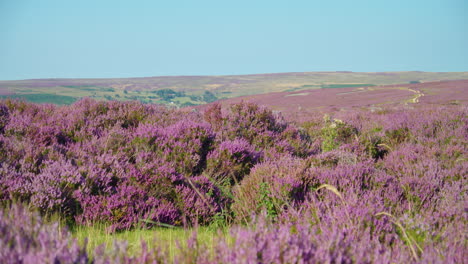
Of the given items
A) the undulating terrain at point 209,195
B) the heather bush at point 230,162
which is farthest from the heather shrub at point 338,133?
the heather bush at point 230,162

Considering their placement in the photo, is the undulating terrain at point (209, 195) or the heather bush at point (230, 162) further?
the heather bush at point (230, 162)

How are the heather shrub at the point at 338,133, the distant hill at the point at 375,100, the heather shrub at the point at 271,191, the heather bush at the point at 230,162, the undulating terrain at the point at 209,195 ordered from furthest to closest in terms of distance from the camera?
1. the distant hill at the point at 375,100
2. the heather shrub at the point at 338,133
3. the heather bush at the point at 230,162
4. the heather shrub at the point at 271,191
5. the undulating terrain at the point at 209,195

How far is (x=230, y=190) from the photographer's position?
5070mm

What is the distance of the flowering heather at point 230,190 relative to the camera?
1984 millimetres

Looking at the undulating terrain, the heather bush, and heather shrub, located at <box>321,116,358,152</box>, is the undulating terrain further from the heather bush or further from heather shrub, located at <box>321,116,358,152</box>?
heather shrub, located at <box>321,116,358,152</box>

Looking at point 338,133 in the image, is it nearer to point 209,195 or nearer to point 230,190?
point 230,190

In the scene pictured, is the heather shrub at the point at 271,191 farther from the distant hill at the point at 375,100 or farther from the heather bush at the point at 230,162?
the distant hill at the point at 375,100

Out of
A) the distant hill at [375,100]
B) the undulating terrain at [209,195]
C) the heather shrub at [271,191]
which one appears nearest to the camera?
the undulating terrain at [209,195]

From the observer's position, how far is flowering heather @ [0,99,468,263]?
78.1 inches

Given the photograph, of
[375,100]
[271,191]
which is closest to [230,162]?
[271,191]

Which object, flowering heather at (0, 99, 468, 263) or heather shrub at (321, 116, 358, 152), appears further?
heather shrub at (321, 116, 358, 152)

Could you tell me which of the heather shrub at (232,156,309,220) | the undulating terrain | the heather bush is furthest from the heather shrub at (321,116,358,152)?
the heather shrub at (232,156,309,220)

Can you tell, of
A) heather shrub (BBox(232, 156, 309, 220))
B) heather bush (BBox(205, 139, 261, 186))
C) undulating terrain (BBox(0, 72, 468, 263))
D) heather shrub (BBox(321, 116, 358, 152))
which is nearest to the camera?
undulating terrain (BBox(0, 72, 468, 263))

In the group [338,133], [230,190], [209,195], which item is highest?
[338,133]
